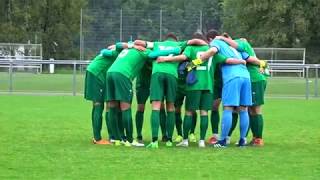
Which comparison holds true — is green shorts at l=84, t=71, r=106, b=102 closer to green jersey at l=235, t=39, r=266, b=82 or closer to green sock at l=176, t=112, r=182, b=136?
green sock at l=176, t=112, r=182, b=136

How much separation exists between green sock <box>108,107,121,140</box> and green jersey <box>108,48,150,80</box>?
66cm

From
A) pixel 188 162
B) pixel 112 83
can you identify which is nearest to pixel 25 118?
pixel 112 83

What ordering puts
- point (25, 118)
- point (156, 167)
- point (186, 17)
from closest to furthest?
point (156, 167)
point (25, 118)
point (186, 17)

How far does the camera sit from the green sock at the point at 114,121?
36.0 ft

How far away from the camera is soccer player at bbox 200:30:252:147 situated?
10.6 meters

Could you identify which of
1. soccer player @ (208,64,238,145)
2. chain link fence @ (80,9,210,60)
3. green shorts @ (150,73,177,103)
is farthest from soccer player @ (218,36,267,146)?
chain link fence @ (80,9,210,60)

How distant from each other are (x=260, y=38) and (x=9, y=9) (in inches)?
896

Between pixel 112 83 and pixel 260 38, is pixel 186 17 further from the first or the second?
pixel 112 83

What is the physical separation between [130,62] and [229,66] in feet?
5.11

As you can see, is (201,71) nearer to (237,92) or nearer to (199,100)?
(199,100)

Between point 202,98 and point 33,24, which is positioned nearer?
point 202,98

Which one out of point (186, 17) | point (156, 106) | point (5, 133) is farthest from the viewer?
point (186, 17)

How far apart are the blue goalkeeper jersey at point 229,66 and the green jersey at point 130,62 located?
1.13 meters

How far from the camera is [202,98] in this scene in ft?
35.1
